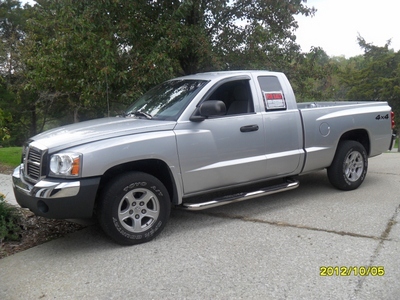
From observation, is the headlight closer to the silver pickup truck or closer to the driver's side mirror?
the silver pickup truck

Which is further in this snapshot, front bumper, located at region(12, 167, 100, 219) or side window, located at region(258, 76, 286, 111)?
side window, located at region(258, 76, 286, 111)

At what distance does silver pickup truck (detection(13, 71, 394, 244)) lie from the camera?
14.8ft

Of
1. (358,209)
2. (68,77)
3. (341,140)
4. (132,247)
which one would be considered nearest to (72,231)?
(132,247)

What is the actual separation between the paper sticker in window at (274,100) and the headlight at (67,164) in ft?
8.91

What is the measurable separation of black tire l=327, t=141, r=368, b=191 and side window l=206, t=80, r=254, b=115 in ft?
5.75

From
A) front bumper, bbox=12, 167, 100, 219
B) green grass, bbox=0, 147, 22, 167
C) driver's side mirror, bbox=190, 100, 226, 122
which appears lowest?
green grass, bbox=0, 147, 22, 167

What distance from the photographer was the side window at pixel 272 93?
19.7ft

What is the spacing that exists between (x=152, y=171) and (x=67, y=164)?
43.8 inches

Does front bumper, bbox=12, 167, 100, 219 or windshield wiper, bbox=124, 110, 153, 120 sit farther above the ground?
windshield wiper, bbox=124, 110, 153, 120

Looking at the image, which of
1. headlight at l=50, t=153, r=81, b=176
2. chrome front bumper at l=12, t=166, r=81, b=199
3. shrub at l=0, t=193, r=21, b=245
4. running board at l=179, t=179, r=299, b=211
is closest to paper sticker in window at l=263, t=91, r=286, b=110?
running board at l=179, t=179, r=299, b=211

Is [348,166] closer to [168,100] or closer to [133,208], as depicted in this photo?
[168,100]

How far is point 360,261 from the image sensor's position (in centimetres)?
418

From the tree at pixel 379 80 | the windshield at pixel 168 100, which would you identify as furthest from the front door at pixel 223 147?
the tree at pixel 379 80

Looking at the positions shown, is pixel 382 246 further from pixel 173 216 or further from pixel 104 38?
pixel 104 38
